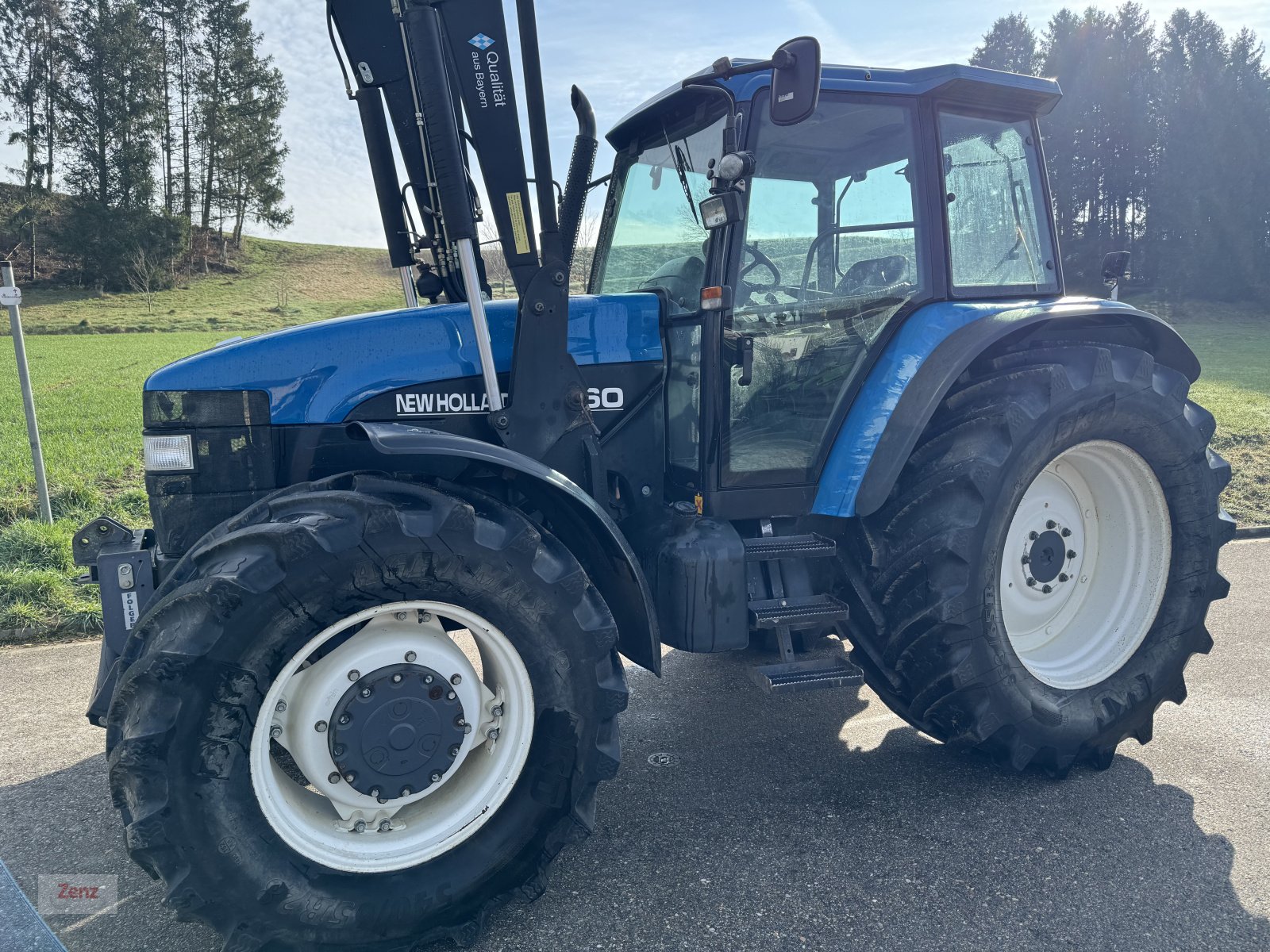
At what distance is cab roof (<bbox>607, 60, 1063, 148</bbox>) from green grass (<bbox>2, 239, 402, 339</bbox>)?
15679 millimetres

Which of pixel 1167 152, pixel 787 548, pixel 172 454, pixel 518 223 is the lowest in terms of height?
pixel 787 548

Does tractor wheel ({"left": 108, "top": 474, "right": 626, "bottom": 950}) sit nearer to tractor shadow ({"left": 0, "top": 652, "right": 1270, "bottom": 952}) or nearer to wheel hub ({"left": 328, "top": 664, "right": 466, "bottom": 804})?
wheel hub ({"left": 328, "top": 664, "right": 466, "bottom": 804})

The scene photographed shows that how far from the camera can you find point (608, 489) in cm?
317

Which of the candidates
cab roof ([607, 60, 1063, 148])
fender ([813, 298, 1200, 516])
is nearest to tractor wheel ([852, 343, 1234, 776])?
fender ([813, 298, 1200, 516])

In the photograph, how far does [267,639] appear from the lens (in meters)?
2.06

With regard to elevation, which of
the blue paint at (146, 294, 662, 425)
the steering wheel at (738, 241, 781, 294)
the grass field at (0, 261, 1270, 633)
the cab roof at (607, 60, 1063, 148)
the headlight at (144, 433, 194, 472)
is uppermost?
the cab roof at (607, 60, 1063, 148)

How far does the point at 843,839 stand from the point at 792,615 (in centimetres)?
72

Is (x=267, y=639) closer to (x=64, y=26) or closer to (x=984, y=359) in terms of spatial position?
(x=984, y=359)

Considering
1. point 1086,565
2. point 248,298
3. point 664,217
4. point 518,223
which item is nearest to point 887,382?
point 664,217

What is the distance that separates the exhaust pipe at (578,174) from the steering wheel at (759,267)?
0.64 m

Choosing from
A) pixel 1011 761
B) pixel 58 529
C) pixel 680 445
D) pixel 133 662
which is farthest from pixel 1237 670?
pixel 58 529

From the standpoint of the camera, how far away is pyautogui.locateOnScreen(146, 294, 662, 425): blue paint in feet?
8.76

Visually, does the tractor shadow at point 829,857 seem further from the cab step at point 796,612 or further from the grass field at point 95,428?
the grass field at point 95,428

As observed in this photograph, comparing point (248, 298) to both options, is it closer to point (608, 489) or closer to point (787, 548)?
point (608, 489)
